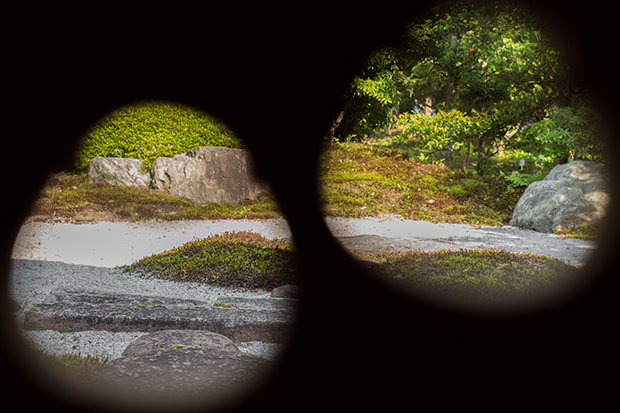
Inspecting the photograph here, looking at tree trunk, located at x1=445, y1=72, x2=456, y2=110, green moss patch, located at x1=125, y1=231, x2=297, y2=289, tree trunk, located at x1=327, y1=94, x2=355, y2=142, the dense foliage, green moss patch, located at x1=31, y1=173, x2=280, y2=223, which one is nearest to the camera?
green moss patch, located at x1=125, y1=231, x2=297, y2=289

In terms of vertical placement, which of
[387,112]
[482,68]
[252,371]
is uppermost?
[482,68]

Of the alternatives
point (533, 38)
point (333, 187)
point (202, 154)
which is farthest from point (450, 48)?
point (202, 154)

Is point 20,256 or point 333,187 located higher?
point 333,187

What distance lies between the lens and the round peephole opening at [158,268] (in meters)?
1.96

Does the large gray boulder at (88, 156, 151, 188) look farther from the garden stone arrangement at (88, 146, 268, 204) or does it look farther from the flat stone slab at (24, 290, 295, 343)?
the flat stone slab at (24, 290, 295, 343)

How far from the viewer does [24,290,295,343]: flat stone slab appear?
253 centimetres

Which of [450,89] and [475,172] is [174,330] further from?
[450,89]

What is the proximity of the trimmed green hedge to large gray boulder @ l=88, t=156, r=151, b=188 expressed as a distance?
0.81ft

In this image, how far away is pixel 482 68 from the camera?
10445 millimetres

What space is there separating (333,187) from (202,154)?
2.74 metres

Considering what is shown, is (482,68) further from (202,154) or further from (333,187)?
(202,154)

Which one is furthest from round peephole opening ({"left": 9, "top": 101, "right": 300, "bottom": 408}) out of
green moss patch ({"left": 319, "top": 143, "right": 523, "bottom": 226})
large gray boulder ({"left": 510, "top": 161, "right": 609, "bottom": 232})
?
large gray boulder ({"left": 510, "top": 161, "right": 609, "bottom": 232})

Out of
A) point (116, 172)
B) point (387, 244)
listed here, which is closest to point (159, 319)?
point (387, 244)

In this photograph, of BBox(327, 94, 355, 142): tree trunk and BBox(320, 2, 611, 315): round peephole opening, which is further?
BBox(327, 94, 355, 142): tree trunk
